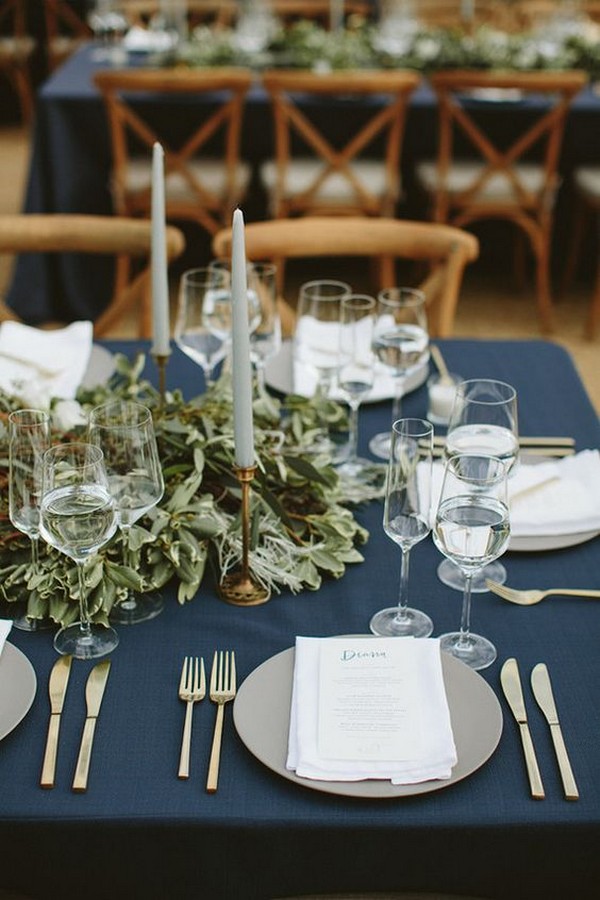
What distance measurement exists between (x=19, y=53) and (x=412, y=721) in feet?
21.6

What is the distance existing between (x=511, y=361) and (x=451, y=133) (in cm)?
249

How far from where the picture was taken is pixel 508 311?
4.53m

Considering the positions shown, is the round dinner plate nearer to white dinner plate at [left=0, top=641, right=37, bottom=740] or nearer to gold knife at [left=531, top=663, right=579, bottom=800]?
gold knife at [left=531, top=663, right=579, bottom=800]

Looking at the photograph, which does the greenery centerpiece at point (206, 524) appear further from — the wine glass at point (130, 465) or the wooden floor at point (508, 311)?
the wooden floor at point (508, 311)

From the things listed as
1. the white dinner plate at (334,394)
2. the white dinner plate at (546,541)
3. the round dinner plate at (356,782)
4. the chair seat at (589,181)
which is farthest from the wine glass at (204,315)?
the chair seat at (589,181)

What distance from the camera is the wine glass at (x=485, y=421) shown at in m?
1.53

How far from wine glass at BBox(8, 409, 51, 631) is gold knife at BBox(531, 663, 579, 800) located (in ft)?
1.81

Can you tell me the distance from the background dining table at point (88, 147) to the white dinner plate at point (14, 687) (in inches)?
118

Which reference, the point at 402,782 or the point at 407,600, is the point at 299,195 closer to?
the point at 407,600

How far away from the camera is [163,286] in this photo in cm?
160

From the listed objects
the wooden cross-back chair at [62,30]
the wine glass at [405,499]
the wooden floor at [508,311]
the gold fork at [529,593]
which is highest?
the wine glass at [405,499]

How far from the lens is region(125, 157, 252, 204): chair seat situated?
4.07 meters

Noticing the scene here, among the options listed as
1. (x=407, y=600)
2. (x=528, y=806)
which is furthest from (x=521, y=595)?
(x=528, y=806)

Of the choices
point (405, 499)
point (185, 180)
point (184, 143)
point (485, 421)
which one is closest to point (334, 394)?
point (485, 421)
